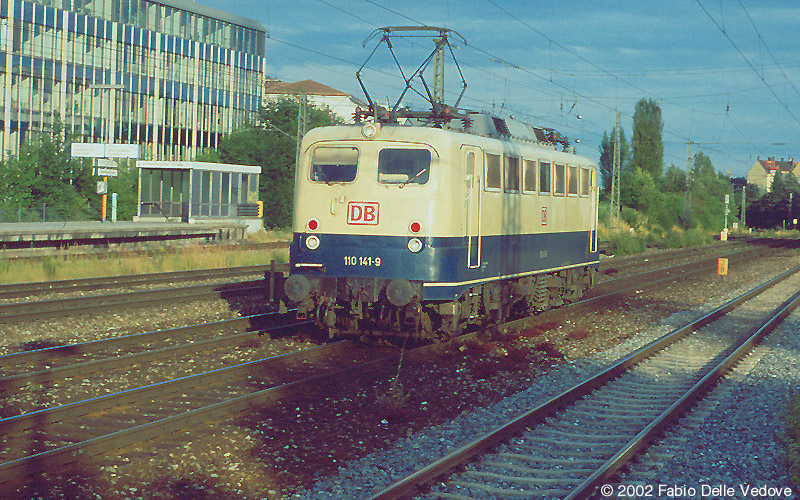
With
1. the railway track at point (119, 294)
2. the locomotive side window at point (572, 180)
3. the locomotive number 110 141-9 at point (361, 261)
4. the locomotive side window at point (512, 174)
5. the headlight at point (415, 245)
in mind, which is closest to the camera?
the headlight at point (415, 245)

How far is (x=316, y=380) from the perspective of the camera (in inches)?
404

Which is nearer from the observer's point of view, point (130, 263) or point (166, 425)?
point (166, 425)

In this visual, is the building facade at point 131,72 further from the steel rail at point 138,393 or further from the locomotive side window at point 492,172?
the steel rail at point 138,393

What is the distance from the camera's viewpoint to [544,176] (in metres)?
15.8

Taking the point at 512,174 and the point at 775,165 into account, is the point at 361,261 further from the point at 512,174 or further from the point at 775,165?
the point at 775,165

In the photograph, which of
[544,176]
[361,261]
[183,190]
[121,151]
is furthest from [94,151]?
[361,261]

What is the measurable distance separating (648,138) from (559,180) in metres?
80.4

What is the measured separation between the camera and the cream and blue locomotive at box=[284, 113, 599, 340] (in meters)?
12.3

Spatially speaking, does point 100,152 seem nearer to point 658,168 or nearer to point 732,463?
point 732,463

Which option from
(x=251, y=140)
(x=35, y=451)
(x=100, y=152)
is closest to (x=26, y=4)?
(x=251, y=140)

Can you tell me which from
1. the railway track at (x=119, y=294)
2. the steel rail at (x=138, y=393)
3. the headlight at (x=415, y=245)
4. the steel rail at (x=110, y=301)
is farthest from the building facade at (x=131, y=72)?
the steel rail at (x=138, y=393)

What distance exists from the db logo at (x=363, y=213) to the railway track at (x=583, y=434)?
3.75 meters

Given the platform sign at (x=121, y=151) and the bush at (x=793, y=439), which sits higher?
the platform sign at (x=121, y=151)

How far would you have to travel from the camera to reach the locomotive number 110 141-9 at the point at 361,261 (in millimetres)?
12391
